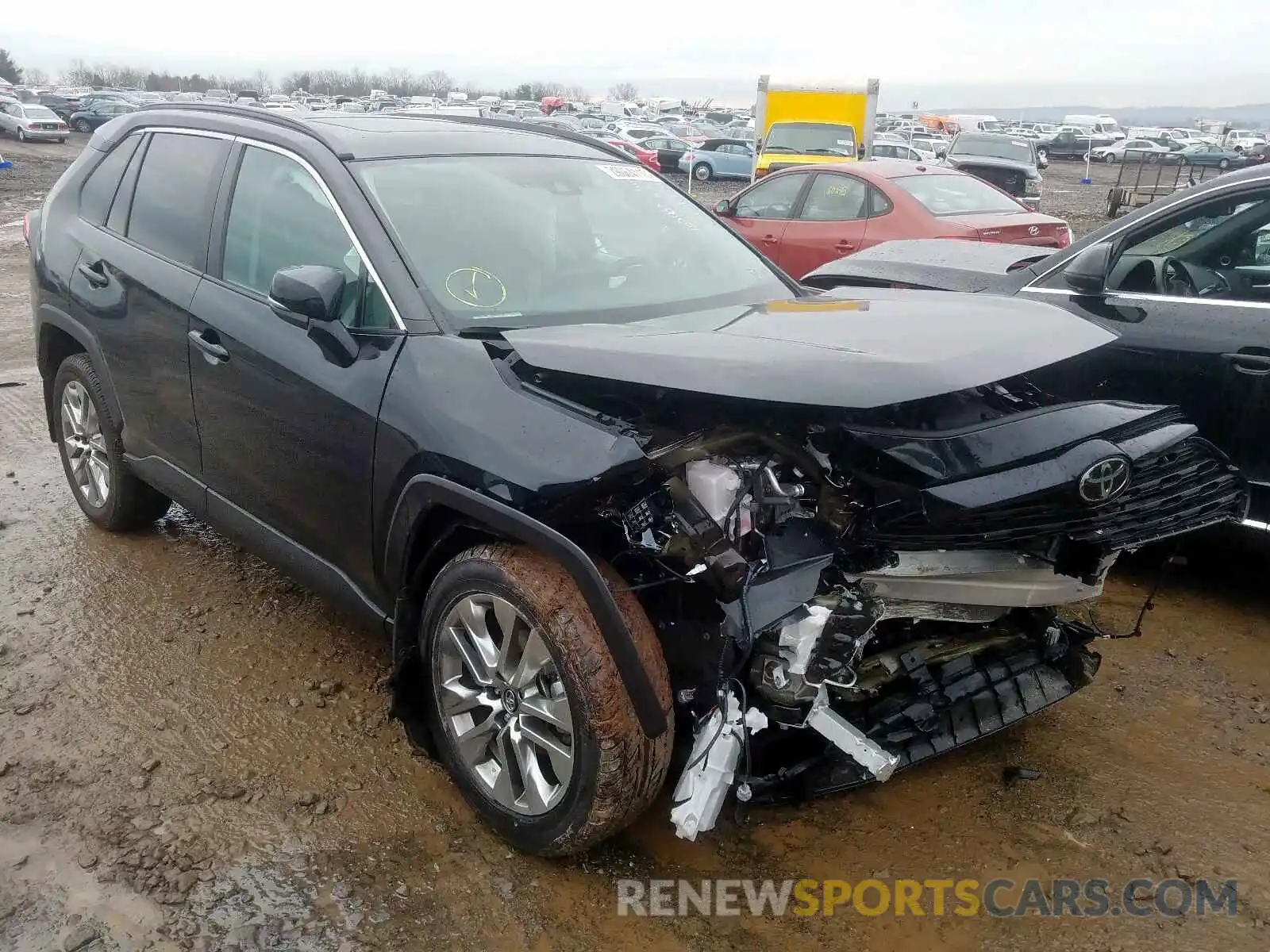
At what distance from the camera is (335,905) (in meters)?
2.57

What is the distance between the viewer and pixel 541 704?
2.58m

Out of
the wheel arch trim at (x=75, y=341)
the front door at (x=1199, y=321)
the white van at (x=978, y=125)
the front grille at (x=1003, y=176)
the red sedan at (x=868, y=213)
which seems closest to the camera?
the front door at (x=1199, y=321)

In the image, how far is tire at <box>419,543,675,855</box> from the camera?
2.42 m

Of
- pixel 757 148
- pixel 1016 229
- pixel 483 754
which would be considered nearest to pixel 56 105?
pixel 757 148

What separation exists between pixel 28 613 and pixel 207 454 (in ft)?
3.79

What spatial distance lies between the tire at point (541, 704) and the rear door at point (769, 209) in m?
6.77

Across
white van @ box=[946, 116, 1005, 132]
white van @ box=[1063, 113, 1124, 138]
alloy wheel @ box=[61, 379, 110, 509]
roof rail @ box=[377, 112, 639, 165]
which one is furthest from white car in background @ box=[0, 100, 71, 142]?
white van @ box=[1063, 113, 1124, 138]

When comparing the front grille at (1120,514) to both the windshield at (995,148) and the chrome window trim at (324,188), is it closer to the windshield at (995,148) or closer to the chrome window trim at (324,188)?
the chrome window trim at (324,188)

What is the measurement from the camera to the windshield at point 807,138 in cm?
1697

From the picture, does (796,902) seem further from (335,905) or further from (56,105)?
(56,105)

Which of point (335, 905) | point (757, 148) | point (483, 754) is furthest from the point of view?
point (757, 148)

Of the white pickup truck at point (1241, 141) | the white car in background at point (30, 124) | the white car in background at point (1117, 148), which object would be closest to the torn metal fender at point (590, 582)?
the white car in background at point (30, 124)

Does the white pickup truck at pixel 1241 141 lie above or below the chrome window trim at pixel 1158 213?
below

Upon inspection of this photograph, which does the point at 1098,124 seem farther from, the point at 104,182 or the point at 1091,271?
the point at 104,182
